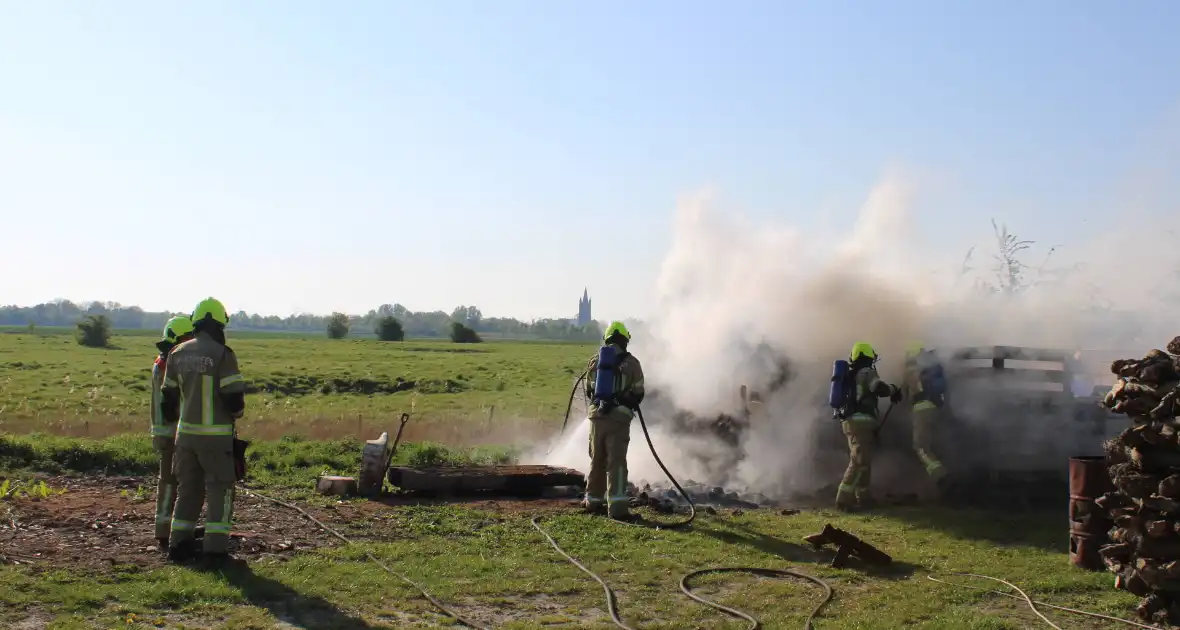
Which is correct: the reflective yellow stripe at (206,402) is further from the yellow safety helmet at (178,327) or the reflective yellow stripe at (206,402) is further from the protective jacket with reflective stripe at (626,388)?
the protective jacket with reflective stripe at (626,388)

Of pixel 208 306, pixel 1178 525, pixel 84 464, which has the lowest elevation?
pixel 84 464

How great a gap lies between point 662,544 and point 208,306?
15.5 feet

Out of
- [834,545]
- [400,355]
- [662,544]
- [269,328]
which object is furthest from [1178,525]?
[269,328]

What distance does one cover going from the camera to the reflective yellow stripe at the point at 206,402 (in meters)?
8.28

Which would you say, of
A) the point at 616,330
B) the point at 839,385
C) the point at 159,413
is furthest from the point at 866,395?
the point at 159,413

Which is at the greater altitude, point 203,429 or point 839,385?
point 839,385

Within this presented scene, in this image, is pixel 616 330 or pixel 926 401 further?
pixel 926 401

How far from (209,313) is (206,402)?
771 mm

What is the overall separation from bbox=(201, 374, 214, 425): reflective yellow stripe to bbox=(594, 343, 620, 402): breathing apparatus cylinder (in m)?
4.55

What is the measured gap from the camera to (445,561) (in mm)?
8719

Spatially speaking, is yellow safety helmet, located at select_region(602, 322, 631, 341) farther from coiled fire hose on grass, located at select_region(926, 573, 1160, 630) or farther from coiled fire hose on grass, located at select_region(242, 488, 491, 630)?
coiled fire hose on grass, located at select_region(926, 573, 1160, 630)

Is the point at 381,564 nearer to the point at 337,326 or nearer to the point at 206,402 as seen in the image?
the point at 206,402

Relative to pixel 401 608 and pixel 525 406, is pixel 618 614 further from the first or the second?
A: pixel 525 406

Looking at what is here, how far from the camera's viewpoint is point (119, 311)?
191 metres
